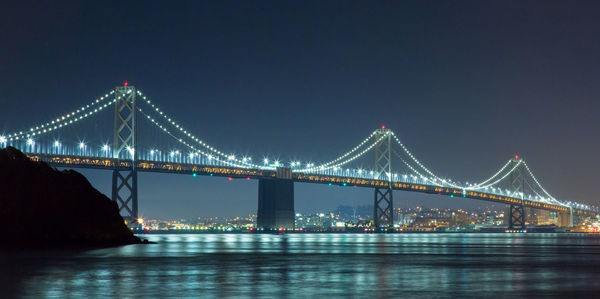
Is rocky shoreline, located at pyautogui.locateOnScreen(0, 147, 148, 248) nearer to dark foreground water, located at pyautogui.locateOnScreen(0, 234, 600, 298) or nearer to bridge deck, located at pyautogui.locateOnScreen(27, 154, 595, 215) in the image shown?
dark foreground water, located at pyautogui.locateOnScreen(0, 234, 600, 298)

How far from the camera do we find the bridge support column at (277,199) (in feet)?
323

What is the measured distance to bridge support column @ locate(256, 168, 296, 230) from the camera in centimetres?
9850

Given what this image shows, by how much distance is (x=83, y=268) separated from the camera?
2494 cm

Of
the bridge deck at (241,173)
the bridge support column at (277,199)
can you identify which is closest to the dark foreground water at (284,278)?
the bridge deck at (241,173)

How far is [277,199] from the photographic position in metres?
98.8

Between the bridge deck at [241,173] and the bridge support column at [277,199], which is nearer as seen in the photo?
the bridge deck at [241,173]

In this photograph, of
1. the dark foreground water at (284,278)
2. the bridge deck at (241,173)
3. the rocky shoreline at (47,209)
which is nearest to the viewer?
the dark foreground water at (284,278)

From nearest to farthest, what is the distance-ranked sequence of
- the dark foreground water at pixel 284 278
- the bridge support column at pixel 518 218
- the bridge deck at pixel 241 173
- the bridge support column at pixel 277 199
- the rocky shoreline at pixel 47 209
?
the dark foreground water at pixel 284 278, the rocky shoreline at pixel 47 209, the bridge deck at pixel 241 173, the bridge support column at pixel 277 199, the bridge support column at pixel 518 218

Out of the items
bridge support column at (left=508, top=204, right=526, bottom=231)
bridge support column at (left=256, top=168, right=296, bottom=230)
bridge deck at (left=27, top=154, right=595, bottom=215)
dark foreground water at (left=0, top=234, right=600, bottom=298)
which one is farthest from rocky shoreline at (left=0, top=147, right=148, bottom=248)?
bridge support column at (left=508, top=204, right=526, bottom=231)

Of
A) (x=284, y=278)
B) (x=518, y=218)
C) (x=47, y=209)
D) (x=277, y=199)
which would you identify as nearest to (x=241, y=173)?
(x=277, y=199)

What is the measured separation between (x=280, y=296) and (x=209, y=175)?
244 feet

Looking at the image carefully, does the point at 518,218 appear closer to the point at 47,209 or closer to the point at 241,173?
the point at 241,173

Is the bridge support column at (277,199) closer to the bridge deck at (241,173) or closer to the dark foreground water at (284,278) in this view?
the bridge deck at (241,173)

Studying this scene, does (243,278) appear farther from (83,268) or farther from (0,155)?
(0,155)
